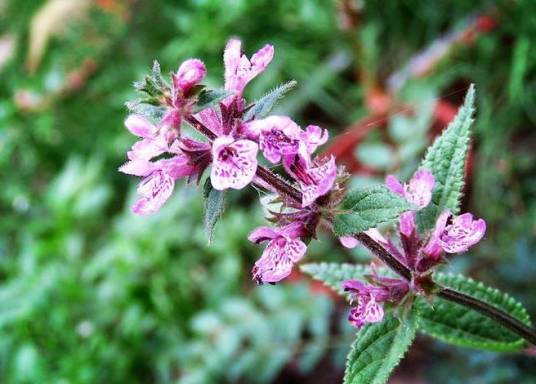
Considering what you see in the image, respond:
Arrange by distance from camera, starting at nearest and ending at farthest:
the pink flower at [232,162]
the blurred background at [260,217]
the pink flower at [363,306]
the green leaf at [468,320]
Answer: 1. the pink flower at [232,162]
2. the pink flower at [363,306]
3. the green leaf at [468,320]
4. the blurred background at [260,217]

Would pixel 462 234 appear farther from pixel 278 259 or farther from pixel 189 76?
pixel 189 76

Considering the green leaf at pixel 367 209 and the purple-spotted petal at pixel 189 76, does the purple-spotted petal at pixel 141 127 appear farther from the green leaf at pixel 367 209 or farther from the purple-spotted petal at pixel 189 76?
the green leaf at pixel 367 209

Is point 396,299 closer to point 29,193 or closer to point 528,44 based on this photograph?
point 528,44

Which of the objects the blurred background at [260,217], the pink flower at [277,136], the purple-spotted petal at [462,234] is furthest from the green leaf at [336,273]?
the blurred background at [260,217]

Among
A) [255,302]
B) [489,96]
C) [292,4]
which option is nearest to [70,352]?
[255,302]

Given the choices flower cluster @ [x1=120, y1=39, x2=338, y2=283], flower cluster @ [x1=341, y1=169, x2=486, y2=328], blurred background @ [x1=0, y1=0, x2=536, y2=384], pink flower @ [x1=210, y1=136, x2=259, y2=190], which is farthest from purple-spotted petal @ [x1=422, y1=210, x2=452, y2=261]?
blurred background @ [x1=0, y1=0, x2=536, y2=384]

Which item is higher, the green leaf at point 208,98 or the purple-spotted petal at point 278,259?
the green leaf at point 208,98
